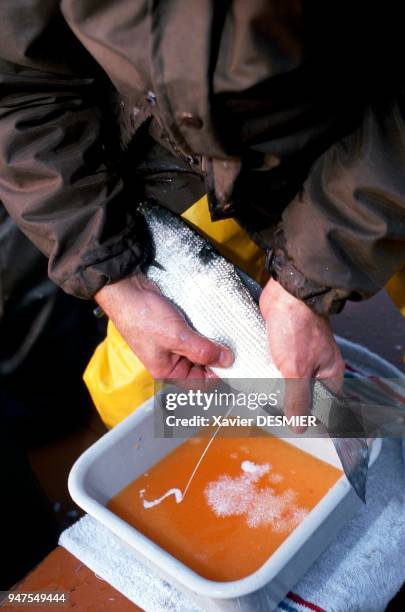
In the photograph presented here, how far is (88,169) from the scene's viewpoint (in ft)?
3.97

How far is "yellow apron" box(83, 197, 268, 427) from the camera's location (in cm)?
141

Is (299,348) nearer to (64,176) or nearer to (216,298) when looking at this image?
(216,298)

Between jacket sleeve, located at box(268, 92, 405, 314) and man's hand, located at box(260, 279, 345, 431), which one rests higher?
jacket sleeve, located at box(268, 92, 405, 314)

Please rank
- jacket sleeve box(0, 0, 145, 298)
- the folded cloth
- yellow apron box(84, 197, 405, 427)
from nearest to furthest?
the folded cloth
jacket sleeve box(0, 0, 145, 298)
yellow apron box(84, 197, 405, 427)

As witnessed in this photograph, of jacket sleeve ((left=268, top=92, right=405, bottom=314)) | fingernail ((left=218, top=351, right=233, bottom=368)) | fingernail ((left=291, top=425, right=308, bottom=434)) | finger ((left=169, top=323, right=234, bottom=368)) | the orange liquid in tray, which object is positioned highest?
jacket sleeve ((left=268, top=92, right=405, bottom=314))

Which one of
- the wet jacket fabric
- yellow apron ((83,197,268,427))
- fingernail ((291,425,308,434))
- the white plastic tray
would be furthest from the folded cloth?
the wet jacket fabric

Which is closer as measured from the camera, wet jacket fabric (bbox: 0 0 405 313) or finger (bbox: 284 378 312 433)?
wet jacket fabric (bbox: 0 0 405 313)

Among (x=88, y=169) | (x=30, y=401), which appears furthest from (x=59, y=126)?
(x=30, y=401)

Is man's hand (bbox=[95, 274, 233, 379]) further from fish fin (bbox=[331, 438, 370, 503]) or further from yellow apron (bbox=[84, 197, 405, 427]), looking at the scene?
fish fin (bbox=[331, 438, 370, 503])

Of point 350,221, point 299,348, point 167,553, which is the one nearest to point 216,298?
point 299,348

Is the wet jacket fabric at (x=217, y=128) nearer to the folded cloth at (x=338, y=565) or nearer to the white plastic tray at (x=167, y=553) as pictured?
the white plastic tray at (x=167, y=553)

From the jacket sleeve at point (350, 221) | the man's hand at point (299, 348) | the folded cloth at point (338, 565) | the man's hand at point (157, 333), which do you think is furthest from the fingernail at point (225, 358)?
the folded cloth at point (338, 565)

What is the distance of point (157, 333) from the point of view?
121 centimetres

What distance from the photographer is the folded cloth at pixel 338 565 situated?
106cm
